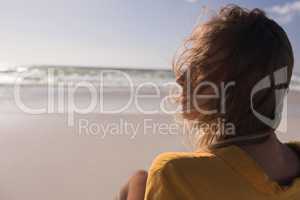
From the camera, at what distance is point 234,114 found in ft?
2.95

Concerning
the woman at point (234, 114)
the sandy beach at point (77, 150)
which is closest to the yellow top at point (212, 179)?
the woman at point (234, 114)

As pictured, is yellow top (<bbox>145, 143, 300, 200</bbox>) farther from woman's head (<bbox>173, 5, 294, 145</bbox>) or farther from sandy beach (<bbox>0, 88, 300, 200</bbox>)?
sandy beach (<bbox>0, 88, 300, 200</bbox>)

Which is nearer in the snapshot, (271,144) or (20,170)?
(271,144)

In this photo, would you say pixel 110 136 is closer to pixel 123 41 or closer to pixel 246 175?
pixel 246 175

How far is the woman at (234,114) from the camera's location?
31.3 inches

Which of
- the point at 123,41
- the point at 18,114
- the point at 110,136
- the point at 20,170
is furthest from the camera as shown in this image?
the point at 123,41

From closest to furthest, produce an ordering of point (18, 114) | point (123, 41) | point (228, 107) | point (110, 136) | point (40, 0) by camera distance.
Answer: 1. point (228, 107)
2. point (110, 136)
3. point (18, 114)
4. point (40, 0)
5. point (123, 41)

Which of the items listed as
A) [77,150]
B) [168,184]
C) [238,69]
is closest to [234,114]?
[238,69]

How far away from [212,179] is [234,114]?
17 cm

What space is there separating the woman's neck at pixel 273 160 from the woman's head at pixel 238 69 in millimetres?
34

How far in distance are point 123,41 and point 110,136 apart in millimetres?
6424

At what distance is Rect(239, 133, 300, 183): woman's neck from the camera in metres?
0.89

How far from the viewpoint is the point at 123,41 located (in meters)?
9.61

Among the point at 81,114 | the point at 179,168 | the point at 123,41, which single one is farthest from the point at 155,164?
the point at 123,41
